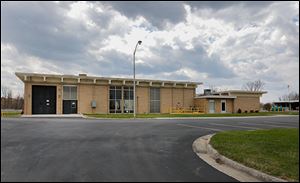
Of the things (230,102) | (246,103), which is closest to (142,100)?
(230,102)

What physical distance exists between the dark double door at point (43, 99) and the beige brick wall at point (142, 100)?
11925 millimetres

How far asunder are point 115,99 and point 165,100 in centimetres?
807

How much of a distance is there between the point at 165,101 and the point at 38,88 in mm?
18607

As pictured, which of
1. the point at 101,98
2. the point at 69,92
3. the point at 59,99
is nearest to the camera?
the point at 59,99

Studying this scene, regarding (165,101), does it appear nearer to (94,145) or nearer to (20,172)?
(94,145)

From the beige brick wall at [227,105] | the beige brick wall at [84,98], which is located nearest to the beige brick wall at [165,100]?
the beige brick wall at [227,105]

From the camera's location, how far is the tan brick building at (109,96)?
37281mm

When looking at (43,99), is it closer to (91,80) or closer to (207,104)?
(91,80)

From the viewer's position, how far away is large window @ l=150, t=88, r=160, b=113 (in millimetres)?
43844

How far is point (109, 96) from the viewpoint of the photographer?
41.1 m

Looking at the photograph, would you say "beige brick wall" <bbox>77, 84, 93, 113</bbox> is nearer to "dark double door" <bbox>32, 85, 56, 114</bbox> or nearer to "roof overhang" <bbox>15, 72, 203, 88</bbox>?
"roof overhang" <bbox>15, 72, 203, 88</bbox>

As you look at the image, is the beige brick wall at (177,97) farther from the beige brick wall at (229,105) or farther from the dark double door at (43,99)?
the dark double door at (43,99)

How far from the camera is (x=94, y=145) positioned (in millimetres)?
9656

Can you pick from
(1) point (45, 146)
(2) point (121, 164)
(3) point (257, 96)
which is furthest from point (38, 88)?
(3) point (257, 96)
